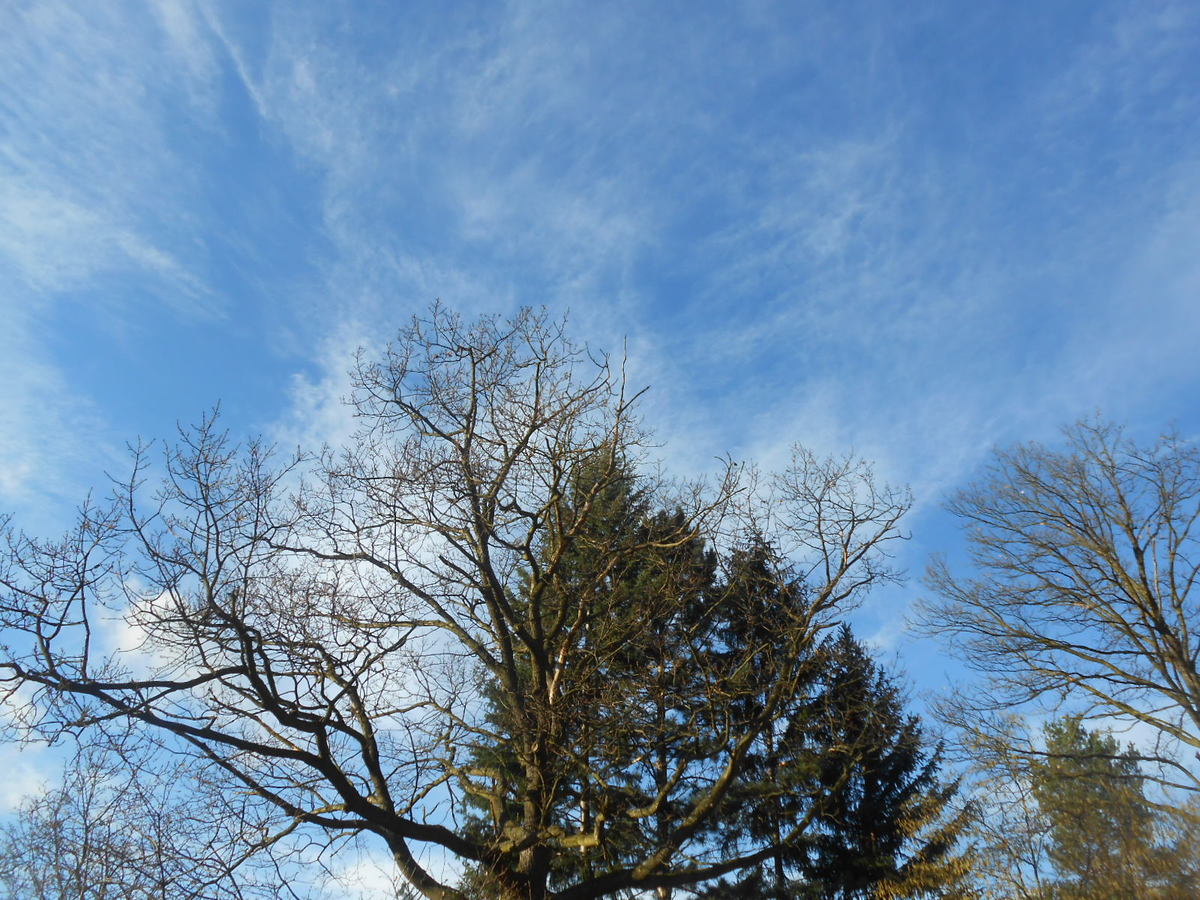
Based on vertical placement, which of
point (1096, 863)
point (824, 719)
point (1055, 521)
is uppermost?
point (1055, 521)

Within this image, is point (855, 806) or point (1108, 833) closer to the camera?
point (1108, 833)

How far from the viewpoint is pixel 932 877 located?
631 inches

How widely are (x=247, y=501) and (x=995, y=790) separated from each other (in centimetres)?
1446

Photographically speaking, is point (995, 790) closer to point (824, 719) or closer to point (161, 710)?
point (824, 719)

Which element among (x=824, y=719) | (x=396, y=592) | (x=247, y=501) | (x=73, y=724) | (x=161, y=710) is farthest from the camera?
(x=824, y=719)

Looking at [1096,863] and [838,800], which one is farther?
[838,800]

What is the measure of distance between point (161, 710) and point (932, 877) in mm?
14534

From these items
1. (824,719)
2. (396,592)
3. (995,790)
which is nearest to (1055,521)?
(995,790)

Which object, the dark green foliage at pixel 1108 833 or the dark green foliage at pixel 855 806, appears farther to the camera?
the dark green foliage at pixel 855 806

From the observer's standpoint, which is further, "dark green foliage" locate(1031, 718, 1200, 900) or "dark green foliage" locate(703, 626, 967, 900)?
"dark green foliage" locate(703, 626, 967, 900)

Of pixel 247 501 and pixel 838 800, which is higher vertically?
pixel 247 501

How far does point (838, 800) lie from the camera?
17359mm

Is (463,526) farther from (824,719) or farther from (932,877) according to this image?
(932,877)

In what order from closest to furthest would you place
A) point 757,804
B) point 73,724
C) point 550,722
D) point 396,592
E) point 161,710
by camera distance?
point 73,724
point 161,710
point 550,722
point 396,592
point 757,804
